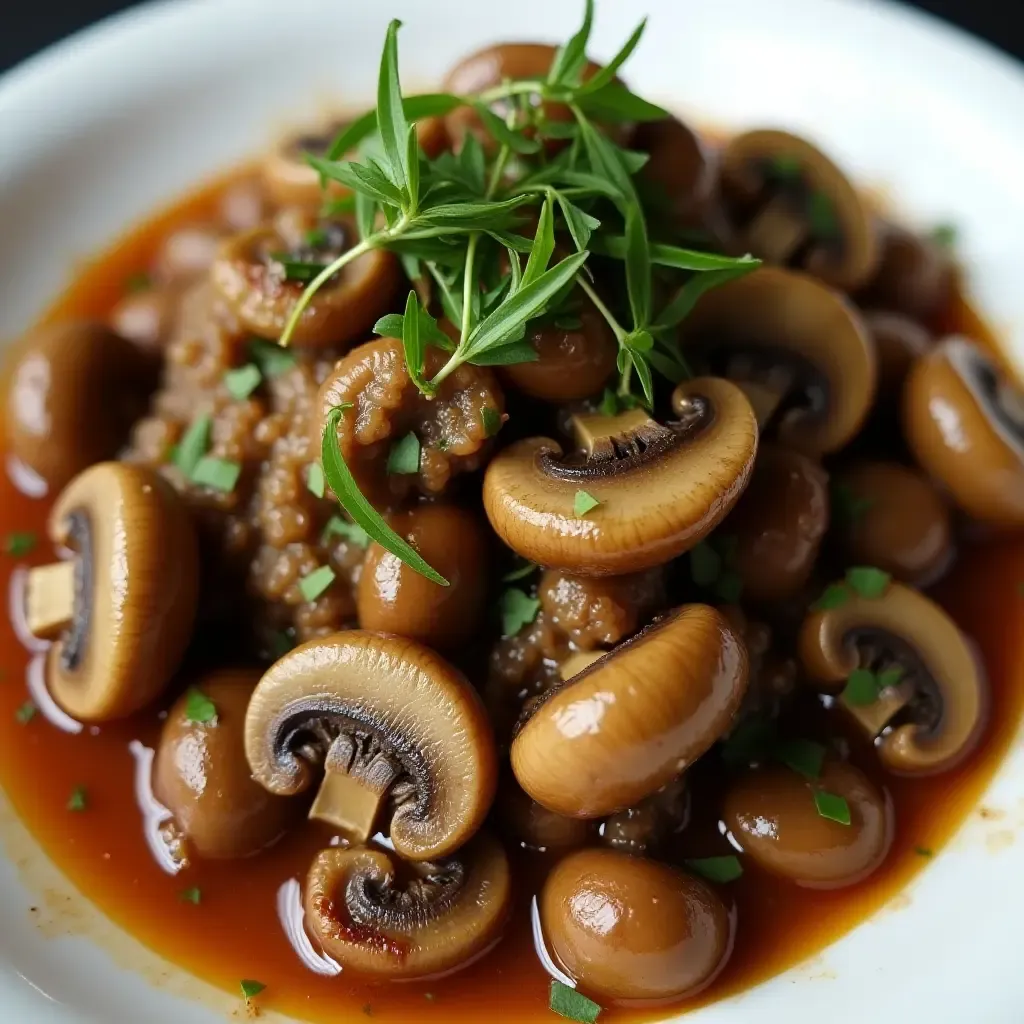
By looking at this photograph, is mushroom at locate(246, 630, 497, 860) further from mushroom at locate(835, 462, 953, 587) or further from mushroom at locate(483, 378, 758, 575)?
mushroom at locate(835, 462, 953, 587)

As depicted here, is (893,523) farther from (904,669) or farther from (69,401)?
(69,401)

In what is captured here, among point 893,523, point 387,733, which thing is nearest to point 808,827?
point 893,523

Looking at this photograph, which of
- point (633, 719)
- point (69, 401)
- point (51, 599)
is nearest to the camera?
point (633, 719)

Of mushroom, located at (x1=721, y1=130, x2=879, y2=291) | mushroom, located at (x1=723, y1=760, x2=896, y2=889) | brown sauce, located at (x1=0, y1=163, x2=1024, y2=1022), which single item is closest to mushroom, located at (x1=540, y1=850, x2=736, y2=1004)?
brown sauce, located at (x1=0, y1=163, x2=1024, y2=1022)

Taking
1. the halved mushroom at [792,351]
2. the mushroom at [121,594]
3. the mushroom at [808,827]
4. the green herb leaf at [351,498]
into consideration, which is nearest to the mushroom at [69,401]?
the mushroom at [121,594]

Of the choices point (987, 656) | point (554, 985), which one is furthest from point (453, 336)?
point (987, 656)

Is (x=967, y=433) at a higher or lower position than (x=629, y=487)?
lower

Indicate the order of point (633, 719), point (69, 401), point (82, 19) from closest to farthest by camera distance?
point (633, 719) < point (69, 401) < point (82, 19)
